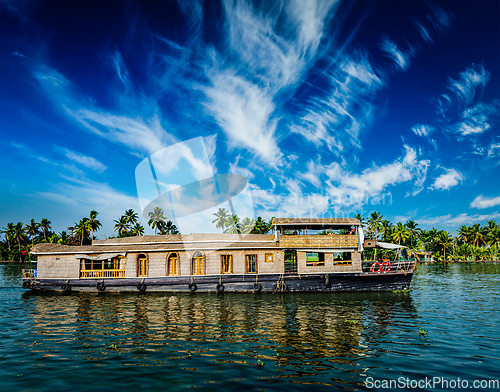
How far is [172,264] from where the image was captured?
22781mm

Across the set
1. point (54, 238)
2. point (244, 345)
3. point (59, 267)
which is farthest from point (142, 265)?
point (54, 238)

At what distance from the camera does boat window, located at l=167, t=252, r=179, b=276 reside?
74.2 feet

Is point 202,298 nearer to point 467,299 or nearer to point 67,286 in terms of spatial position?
point 67,286

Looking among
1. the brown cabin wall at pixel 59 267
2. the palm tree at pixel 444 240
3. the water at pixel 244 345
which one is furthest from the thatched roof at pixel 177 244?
the palm tree at pixel 444 240

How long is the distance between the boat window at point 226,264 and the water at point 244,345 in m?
4.37

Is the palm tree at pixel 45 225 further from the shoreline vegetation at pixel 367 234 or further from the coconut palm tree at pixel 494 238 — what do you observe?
the coconut palm tree at pixel 494 238

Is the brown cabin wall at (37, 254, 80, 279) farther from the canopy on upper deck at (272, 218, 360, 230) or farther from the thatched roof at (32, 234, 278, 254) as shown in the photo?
the canopy on upper deck at (272, 218, 360, 230)

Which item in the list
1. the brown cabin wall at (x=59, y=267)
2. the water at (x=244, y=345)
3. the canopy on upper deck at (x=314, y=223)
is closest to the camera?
the water at (x=244, y=345)

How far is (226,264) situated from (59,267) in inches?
535

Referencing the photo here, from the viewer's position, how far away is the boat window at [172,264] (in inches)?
890

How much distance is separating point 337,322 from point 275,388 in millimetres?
6967

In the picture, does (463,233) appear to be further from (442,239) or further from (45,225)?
(45,225)

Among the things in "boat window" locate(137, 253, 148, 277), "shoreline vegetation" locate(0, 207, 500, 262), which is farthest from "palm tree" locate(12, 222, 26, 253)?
"boat window" locate(137, 253, 148, 277)

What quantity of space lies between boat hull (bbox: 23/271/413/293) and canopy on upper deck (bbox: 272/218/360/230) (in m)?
3.58
